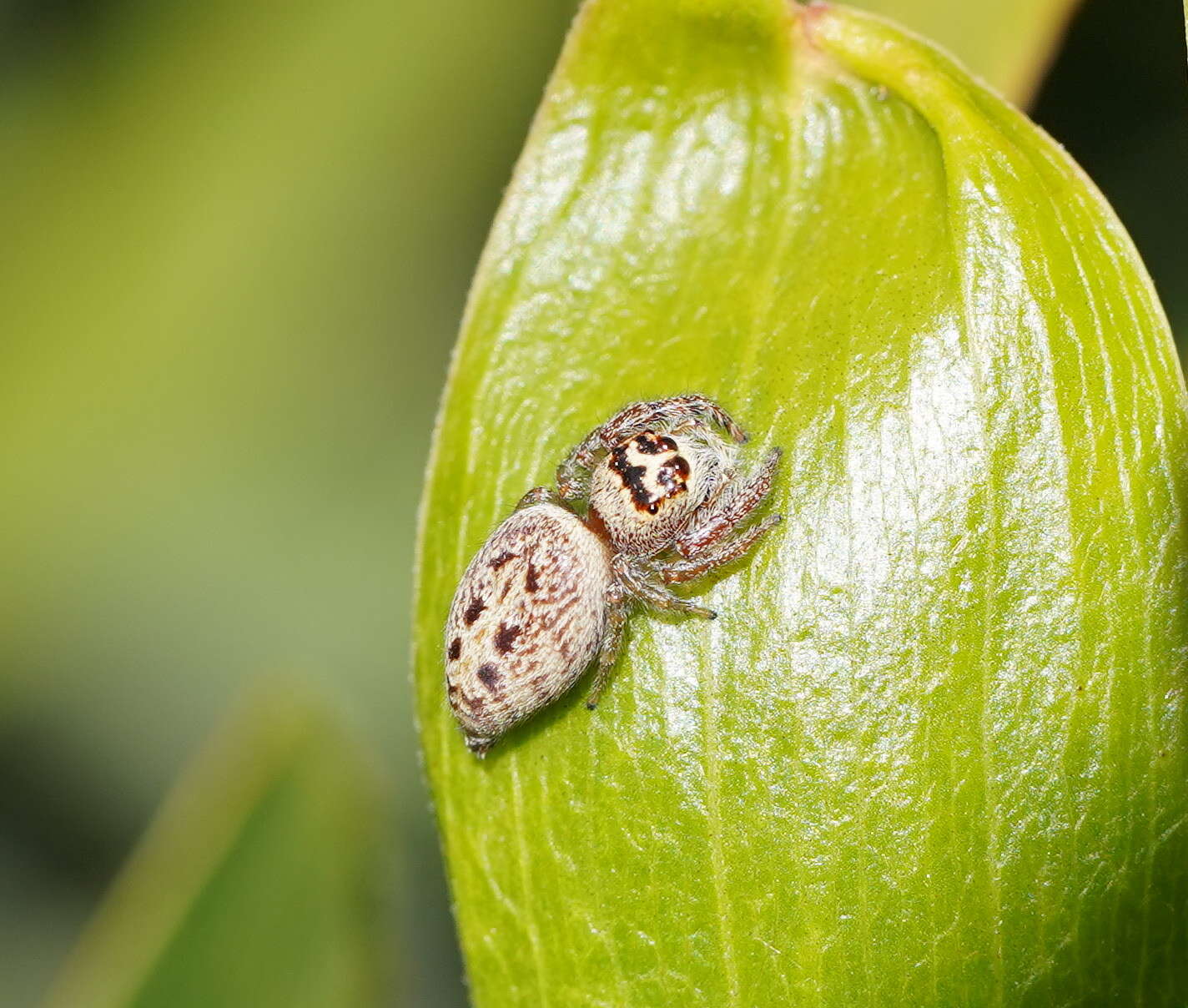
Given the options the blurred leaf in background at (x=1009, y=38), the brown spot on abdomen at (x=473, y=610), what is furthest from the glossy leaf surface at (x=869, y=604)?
the blurred leaf in background at (x=1009, y=38)

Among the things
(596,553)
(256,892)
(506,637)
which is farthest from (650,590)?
(256,892)

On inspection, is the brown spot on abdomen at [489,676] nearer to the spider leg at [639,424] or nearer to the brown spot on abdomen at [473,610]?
the brown spot on abdomen at [473,610]

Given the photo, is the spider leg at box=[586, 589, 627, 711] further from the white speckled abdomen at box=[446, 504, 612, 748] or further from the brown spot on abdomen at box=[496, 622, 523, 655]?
the brown spot on abdomen at box=[496, 622, 523, 655]

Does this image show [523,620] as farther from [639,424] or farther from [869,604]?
[869,604]

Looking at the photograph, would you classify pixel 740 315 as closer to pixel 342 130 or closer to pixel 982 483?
pixel 982 483

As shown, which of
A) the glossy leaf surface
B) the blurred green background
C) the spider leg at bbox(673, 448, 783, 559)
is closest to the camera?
the glossy leaf surface

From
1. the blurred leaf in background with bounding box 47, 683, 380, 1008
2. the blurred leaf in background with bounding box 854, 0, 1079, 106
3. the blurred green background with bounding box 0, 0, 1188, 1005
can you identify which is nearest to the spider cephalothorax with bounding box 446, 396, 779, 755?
the blurred leaf in background with bounding box 47, 683, 380, 1008
